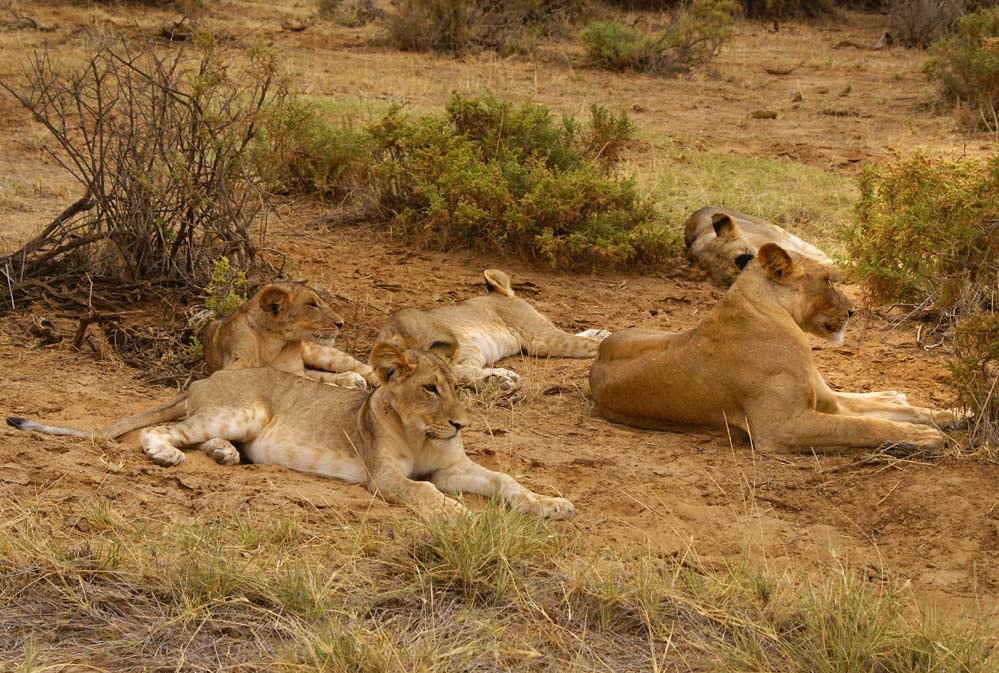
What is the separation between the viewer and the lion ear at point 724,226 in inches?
364

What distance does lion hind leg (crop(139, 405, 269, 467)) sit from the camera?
5578 mm

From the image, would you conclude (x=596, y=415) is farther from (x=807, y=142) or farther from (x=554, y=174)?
(x=807, y=142)

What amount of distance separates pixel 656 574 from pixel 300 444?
2032 millimetres

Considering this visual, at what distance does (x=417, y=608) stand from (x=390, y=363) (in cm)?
157

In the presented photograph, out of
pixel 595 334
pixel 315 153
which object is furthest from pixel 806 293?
pixel 315 153

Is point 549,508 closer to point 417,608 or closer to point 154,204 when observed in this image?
point 417,608

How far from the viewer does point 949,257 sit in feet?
20.8

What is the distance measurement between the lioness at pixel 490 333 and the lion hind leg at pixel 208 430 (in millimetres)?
1464

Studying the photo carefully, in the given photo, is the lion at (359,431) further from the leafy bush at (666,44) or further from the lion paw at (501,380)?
the leafy bush at (666,44)

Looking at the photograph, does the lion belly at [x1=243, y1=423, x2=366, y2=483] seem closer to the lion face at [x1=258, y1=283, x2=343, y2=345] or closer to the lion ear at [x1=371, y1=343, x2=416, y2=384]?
the lion ear at [x1=371, y1=343, x2=416, y2=384]

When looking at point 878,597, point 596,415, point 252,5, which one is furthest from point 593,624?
point 252,5

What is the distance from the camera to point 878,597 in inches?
163

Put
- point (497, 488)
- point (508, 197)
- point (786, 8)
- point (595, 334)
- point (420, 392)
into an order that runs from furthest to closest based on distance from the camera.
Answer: point (786, 8), point (508, 197), point (595, 334), point (420, 392), point (497, 488)

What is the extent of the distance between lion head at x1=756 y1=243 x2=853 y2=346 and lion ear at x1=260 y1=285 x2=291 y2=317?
96.7 inches
